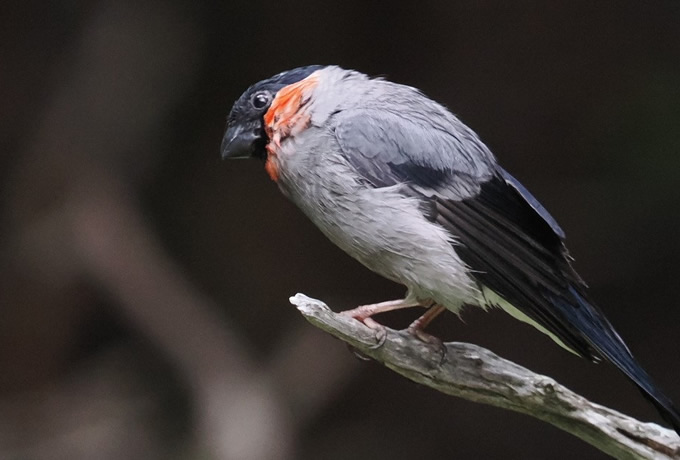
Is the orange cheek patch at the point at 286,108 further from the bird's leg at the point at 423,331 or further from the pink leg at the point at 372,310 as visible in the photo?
the bird's leg at the point at 423,331

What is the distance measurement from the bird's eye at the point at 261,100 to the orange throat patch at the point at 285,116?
26 mm

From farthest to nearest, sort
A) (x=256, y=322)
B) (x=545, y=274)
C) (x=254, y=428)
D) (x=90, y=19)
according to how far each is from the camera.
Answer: (x=256, y=322) → (x=90, y=19) → (x=254, y=428) → (x=545, y=274)

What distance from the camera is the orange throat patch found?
8.81ft

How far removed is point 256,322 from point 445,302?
2.51 m

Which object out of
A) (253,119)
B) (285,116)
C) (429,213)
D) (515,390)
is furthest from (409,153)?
(515,390)

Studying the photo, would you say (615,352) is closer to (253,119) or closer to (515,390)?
(515,390)

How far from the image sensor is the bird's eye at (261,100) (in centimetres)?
275

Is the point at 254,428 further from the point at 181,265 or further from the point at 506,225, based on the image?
the point at 506,225

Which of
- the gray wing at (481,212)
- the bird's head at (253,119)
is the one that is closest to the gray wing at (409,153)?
the gray wing at (481,212)

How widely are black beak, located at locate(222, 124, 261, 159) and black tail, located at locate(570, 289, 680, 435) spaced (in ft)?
3.40

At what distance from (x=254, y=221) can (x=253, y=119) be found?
2.06 m

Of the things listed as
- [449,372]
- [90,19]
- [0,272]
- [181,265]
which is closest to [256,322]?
[181,265]

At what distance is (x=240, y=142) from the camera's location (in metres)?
2.77

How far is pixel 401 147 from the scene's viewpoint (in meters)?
2.58
